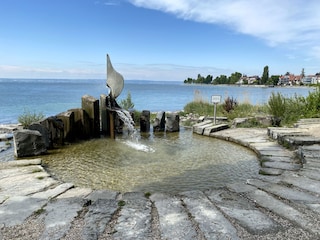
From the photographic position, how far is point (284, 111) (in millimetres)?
7605

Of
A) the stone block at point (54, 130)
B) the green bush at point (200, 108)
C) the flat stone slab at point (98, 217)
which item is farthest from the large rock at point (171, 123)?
the flat stone slab at point (98, 217)

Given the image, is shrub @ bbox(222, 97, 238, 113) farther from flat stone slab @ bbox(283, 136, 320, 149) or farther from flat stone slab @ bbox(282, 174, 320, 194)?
flat stone slab @ bbox(282, 174, 320, 194)

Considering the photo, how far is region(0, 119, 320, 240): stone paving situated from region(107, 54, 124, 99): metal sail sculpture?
3636 millimetres

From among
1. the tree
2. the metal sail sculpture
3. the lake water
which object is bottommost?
the lake water

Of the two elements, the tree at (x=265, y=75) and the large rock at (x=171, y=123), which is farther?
the tree at (x=265, y=75)

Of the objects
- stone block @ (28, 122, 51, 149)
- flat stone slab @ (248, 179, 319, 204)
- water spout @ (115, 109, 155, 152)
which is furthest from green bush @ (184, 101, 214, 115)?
flat stone slab @ (248, 179, 319, 204)

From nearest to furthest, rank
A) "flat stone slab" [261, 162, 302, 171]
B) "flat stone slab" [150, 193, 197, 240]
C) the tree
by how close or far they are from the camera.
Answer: "flat stone slab" [150, 193, 197, 240], "flat stone slab" [261, 162, 302, 171], the tree

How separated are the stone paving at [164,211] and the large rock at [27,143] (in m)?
1.10

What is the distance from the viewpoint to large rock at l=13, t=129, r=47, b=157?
14.3ft

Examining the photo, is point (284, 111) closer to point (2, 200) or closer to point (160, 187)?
point (160, 187)

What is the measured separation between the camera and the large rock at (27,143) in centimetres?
436

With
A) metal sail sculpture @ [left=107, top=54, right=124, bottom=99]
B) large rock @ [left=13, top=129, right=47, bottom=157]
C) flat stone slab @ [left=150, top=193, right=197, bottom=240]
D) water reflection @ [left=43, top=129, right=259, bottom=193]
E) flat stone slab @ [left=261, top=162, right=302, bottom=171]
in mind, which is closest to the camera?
flat stone slab @ [left=150, top=193, right=197, bottom=240]

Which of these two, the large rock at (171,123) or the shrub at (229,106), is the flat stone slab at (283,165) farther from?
the shrub at (229,106)

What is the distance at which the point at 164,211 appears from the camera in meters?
2.19
